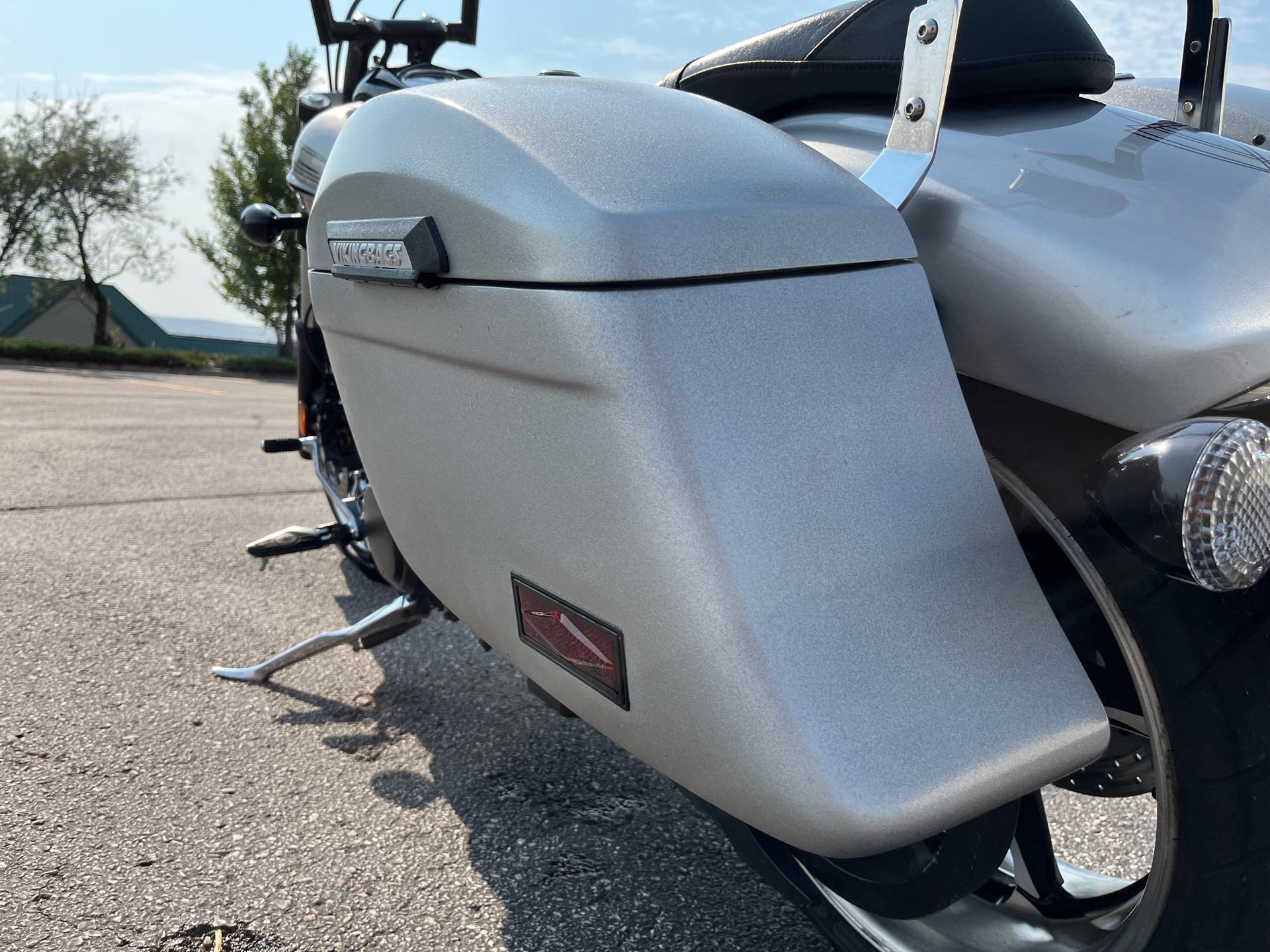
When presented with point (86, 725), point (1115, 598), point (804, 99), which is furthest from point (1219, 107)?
point (86, 725)

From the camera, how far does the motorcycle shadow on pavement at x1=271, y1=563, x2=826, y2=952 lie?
4.43 ft

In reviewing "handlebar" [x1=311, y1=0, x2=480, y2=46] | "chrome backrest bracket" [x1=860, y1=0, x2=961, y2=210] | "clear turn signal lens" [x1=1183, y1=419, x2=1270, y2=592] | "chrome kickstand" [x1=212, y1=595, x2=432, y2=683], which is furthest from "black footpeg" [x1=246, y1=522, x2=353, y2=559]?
"clear turn signal lens" [x1=1183, y1=419, x2=1270, y2=592]

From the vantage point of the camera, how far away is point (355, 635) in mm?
1857

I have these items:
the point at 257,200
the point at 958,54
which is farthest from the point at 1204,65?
the point at 257,200

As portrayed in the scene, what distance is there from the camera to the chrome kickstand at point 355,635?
1786 millimetres

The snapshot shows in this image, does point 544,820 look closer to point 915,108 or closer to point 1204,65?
point 915,108

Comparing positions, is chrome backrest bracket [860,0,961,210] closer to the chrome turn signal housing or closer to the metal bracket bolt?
the metal bracket bolt

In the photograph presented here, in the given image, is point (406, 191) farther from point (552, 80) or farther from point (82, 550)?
point (82, 550)

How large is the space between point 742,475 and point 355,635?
1.28 metres

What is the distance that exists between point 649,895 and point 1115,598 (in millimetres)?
861

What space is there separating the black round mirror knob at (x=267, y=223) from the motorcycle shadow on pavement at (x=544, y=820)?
0.96 meters

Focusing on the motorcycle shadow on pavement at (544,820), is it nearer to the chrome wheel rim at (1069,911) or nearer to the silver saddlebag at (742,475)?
the chrome wheel rim at (1069,911)

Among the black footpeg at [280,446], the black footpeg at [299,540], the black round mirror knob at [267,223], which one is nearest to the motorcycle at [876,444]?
the black round mirror knob at [267,223]

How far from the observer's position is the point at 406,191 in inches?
40.9
